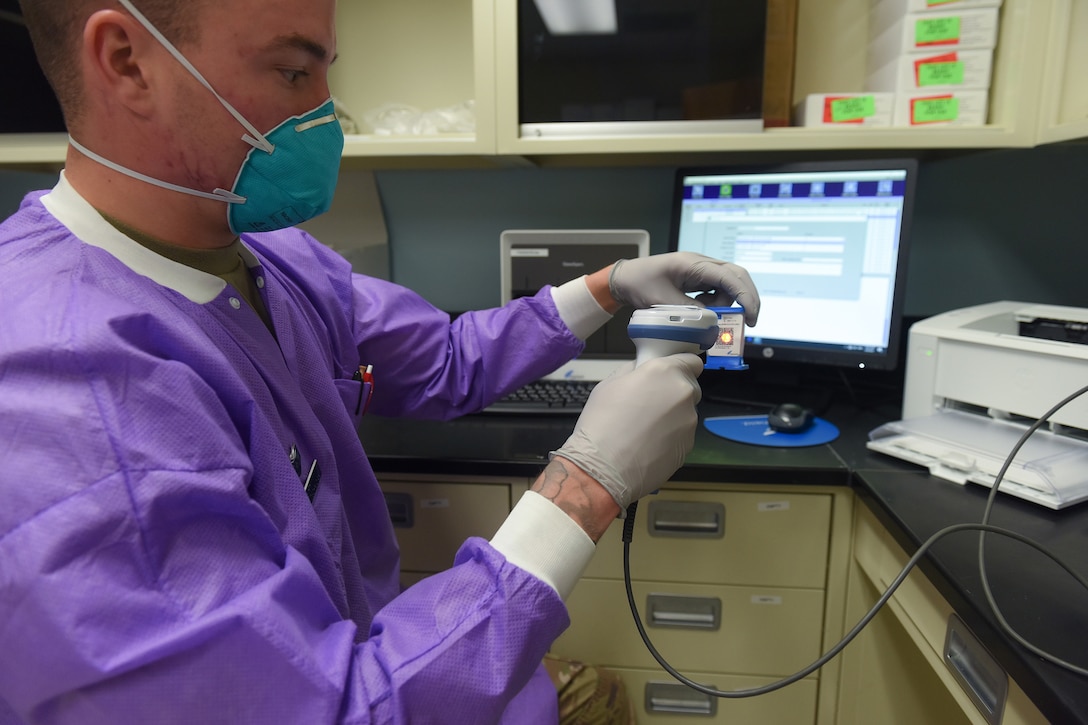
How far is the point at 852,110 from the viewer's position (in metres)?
1.24

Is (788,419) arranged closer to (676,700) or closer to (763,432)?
(763,432)

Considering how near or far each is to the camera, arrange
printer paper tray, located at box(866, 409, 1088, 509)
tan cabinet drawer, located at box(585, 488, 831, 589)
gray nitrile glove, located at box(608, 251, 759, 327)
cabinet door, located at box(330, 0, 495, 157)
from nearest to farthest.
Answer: printer paper tray, located at box(866, 409, 1088, 509) < gray nitrile glove, located at box(608, 251, 759, 327) < tan cabinet drawer, located at box(585, 488, 831, 589) < cabinet door, located at box(330, 0, 495, 157)

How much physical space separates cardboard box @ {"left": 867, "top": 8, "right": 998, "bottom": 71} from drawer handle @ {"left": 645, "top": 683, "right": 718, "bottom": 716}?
1253mm

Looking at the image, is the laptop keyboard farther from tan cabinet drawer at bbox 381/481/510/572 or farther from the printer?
the printer

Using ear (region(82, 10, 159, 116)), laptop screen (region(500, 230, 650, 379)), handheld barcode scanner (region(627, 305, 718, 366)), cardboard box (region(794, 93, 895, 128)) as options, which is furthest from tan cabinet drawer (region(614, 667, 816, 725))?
ear (region(82, 10, 159, 116))

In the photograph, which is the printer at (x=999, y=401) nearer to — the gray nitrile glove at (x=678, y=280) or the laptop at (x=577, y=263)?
the gray nitrile glove at (x=678, y=280)

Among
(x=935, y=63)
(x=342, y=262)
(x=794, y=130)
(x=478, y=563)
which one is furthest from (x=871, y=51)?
(x=478, y=563)

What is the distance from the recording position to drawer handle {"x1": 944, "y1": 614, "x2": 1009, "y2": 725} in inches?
26.7

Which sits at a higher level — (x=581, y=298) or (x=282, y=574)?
(x=581, y=298)

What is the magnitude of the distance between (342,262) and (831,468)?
84cm

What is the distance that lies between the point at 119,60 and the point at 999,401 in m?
1.22

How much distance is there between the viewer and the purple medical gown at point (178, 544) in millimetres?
435

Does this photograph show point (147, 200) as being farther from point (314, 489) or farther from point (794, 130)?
point (794, 130)

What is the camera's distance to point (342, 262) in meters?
1.03
